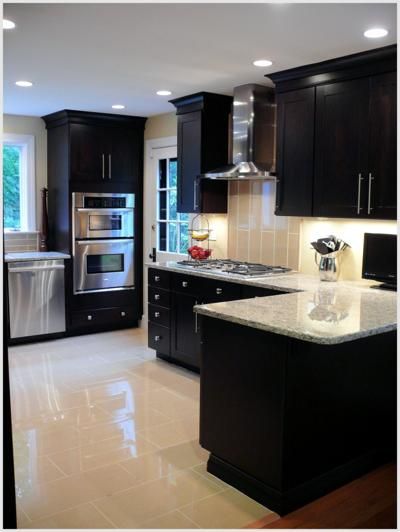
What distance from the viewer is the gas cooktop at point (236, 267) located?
173 inches

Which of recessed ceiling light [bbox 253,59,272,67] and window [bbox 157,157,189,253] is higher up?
recessed ceiling light [bbox 253,59,272,67]

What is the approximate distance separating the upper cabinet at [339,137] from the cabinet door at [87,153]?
8.35 ft

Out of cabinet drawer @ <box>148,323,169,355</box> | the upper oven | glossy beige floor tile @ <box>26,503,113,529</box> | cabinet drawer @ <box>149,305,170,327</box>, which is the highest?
the upper oven

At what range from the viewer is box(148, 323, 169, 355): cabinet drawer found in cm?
515

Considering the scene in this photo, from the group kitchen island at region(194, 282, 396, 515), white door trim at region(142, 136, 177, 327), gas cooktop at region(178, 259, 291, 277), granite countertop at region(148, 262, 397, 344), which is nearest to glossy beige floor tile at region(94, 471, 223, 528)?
kitchen island at region(194, 282, 396, 515)

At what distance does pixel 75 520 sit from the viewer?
8.65 feet

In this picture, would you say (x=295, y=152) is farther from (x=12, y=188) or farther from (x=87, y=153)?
(x=12, y=188)

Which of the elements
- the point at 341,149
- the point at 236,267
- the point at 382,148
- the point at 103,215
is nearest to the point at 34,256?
the point at 103,215

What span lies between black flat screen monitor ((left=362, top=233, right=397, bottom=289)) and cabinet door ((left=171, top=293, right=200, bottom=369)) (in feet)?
4.82

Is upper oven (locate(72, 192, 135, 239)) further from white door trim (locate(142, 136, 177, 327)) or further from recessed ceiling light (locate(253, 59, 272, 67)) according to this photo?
recessed ceiling light (locate(253, 59, 272, 67))

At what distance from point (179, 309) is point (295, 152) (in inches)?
66.0

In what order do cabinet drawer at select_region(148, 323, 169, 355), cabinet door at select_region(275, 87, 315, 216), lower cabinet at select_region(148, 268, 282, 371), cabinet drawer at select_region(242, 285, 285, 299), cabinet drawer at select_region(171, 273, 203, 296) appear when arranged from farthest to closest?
cabinet drawer at select_region(148, 323, 169, 355), cabinet drawer at select_region(171, 273, 203, 296), lower cabinet at select_region(148, 268, 282, 371), cabinet door at select_region(275, 87, 315, 216), cabinet drawer at select_region(242, 285, 285, 299)

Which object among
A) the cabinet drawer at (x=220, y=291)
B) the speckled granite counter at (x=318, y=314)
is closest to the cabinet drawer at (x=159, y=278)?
the cabinet drawer at (x=220, y=291)

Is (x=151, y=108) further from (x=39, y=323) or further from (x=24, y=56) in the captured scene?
(x=39, y=323)
